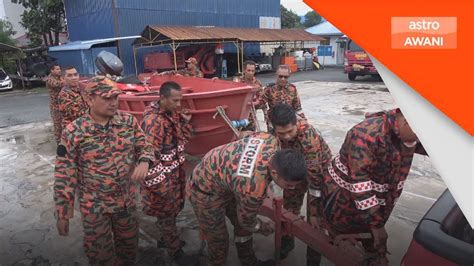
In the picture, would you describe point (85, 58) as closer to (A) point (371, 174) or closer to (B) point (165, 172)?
(B) point (165, 172)

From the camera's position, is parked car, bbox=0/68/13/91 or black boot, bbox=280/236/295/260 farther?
parked car, bbox=0/68/13/91

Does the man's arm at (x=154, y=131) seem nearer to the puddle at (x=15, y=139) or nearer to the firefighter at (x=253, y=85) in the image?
the firefighter at (x=253, y=85)

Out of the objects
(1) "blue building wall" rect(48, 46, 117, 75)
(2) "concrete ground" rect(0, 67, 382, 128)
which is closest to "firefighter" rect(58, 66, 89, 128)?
(2) "concrete ground" rect(0, 67, 382, 128)

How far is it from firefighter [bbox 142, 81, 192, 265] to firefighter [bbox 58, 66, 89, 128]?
94.6 inches

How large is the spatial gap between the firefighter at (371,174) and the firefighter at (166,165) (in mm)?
1369

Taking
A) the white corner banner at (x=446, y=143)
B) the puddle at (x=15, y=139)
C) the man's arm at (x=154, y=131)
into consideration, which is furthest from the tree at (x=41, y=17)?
the white corner banner at (x=446, y=143)

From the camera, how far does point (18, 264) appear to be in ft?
10.3

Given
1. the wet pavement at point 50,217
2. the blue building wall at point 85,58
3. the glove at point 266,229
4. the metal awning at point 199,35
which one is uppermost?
the metal awning at point 199,35

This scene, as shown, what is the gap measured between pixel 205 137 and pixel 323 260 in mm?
2245

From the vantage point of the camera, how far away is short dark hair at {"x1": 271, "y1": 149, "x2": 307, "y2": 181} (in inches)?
73.1

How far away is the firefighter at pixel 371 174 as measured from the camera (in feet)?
6.34

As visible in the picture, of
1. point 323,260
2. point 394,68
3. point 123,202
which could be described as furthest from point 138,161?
point 394,68

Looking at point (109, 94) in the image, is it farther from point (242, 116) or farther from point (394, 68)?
point (242, 116)

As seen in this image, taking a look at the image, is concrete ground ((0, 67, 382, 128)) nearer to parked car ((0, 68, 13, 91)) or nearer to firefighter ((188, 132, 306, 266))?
parked car ((0, 68, 13, 91))
